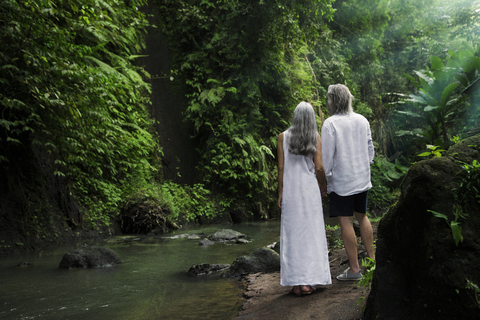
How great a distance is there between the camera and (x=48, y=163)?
8328 millimetres

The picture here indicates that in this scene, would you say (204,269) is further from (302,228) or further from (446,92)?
(446,92)

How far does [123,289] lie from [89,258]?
5.37ft

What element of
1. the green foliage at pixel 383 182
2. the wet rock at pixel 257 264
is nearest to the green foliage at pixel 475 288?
the wet rock at pixel 257 264

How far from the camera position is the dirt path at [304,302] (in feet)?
9.67

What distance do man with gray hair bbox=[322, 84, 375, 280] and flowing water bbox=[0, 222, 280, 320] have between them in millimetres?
1375

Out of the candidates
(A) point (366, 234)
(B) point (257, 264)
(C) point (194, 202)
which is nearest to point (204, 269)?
(B) point (257, 264)

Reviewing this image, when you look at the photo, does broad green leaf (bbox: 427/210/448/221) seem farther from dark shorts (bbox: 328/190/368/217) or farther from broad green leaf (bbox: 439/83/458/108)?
broad green leaf (bbox: 439/83/458/108)

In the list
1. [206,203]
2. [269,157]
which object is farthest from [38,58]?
[269,157]

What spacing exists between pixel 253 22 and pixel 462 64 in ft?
22.4

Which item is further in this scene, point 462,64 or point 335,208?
point 462,64

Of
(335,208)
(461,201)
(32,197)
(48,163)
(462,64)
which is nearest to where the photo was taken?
(461,201)

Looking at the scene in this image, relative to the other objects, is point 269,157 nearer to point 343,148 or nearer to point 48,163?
point 48,163

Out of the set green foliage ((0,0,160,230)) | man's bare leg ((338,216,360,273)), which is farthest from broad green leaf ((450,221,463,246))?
green foliage ((0,0,160,230))

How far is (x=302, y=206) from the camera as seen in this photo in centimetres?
391
